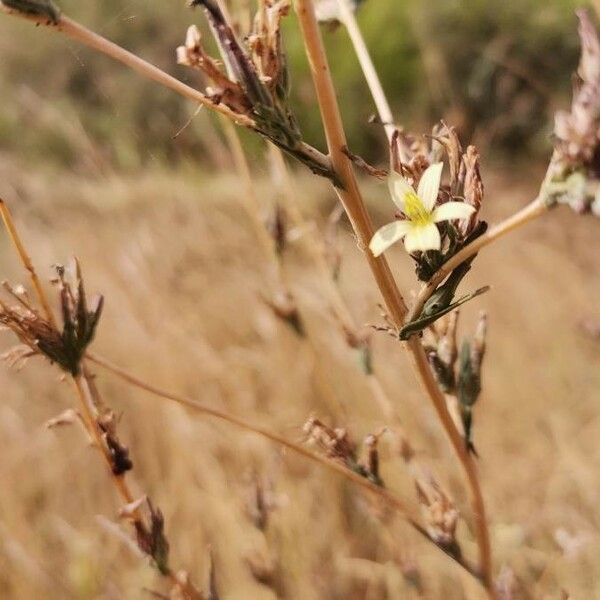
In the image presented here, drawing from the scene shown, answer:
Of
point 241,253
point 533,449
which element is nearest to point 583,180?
point 533,449

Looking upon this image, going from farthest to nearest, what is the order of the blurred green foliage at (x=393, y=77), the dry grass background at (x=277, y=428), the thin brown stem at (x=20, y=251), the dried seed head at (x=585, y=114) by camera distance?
the blurred green foliage at (x=393, y=77)
the dry grass background at (x=277, y=428)
the thin brown stem at (x=20, y=251)
the dried seed head at (x=585, y=114)

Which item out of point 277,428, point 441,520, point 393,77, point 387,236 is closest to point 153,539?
point 441,520

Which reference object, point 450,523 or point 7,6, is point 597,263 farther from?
point 7,6

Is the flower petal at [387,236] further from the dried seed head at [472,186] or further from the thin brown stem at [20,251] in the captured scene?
the thin brown stem at [20,251]

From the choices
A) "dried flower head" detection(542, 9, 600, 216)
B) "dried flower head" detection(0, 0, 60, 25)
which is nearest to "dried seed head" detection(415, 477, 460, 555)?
"dried flower head" detection(542, 9, 600, 216)

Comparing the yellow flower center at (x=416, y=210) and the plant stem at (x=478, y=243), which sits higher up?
the yellow flower center at (x=416, y=210)

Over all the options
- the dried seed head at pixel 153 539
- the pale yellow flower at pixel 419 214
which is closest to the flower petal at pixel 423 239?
the pale yellow flower at pixel 419 214

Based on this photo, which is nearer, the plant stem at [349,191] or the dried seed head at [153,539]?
Answer: the plant stem at [349,191]
